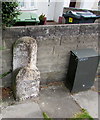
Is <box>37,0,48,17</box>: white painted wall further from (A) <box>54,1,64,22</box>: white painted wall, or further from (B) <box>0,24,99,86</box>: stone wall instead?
(B) <box>0,24,99,86</box>: stone wall

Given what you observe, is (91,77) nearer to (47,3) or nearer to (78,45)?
(78,45)

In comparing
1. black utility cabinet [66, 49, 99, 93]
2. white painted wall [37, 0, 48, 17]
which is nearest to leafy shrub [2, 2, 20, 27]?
black utility cabinet [66, 49, 99, 93]

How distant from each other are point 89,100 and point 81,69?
1.05 meters

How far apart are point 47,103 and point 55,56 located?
4.87ft

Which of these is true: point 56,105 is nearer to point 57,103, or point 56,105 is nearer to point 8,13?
point 57,103

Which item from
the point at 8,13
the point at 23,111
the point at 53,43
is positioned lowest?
the point at 23,111

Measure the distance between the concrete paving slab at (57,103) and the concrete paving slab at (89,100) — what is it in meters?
0.20

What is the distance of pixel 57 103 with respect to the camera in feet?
15.6

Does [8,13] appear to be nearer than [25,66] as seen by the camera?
Yes

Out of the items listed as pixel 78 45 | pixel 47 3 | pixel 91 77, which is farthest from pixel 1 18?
pixel 47 3

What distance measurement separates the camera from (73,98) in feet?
16.4

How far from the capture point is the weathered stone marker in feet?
13.6

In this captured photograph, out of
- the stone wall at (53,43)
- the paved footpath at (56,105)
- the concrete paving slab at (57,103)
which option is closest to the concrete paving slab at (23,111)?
the paved footpath at (56,105)

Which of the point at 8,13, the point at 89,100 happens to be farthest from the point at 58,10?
the point at 89,100
